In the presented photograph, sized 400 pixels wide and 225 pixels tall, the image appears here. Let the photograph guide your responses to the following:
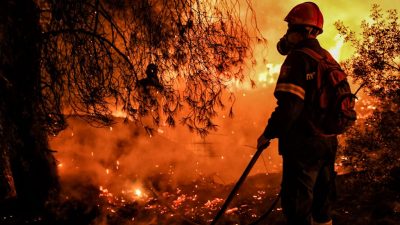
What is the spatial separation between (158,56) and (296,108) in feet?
9.31

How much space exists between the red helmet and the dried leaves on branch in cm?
173

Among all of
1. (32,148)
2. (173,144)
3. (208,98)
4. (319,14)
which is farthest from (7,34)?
(173,144)

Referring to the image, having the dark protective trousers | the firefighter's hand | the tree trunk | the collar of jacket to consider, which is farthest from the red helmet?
the tree trunk

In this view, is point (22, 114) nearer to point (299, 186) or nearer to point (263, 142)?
point (263, 142)

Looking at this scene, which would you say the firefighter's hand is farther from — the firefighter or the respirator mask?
the respirator mask

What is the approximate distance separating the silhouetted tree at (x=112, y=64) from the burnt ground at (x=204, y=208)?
1.37 ft

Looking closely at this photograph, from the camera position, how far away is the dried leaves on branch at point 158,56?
4703mm

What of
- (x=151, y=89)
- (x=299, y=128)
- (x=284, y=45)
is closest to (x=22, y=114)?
(x=151, y=89)

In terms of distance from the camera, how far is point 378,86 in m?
5.81

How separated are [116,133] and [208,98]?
5.34 metres

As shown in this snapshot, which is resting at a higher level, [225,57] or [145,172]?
[225,57]

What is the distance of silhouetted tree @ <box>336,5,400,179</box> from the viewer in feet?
18.2

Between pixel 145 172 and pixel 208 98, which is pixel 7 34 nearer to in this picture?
pixel 208 98

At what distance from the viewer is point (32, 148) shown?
17.2 ft
